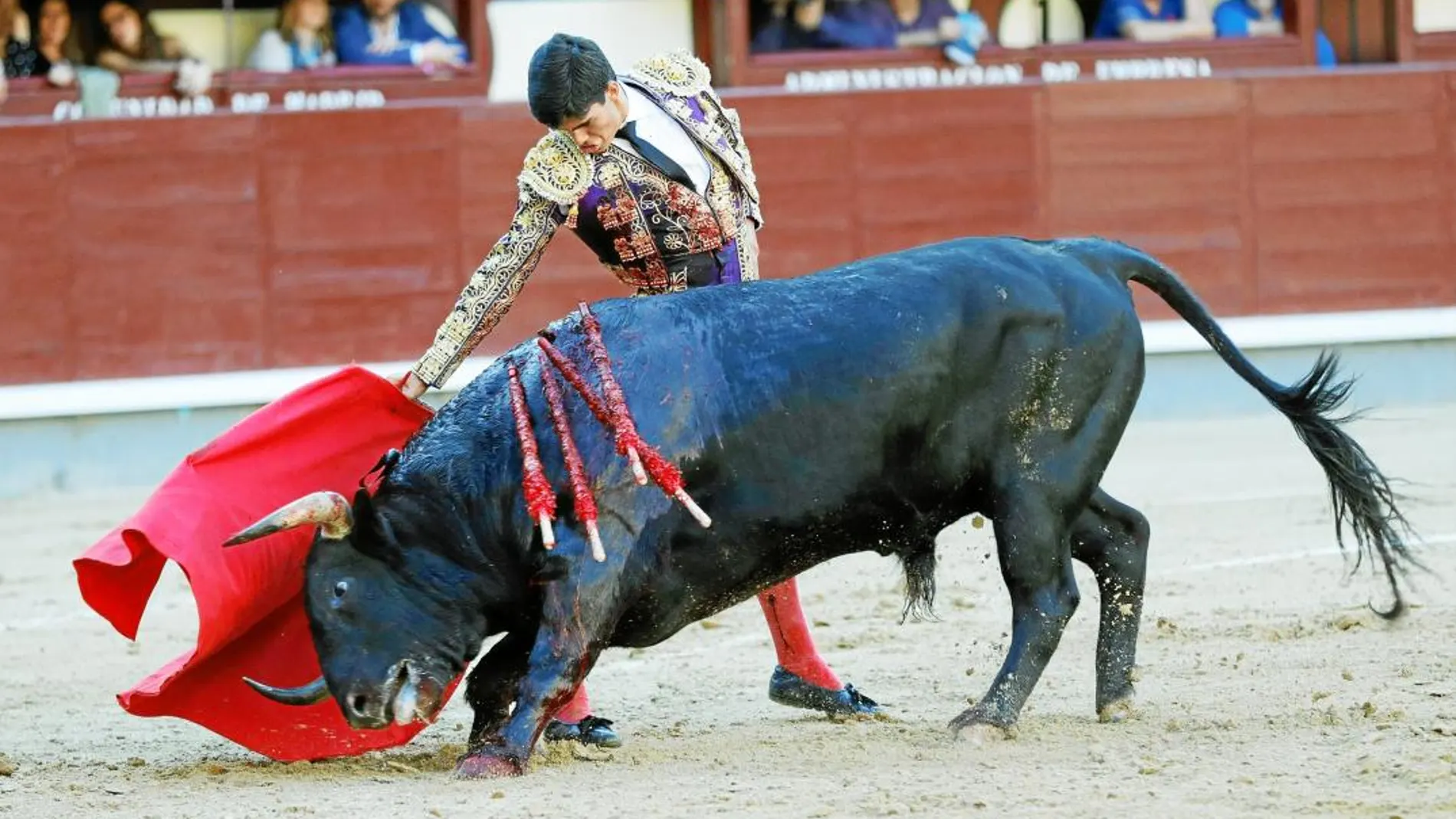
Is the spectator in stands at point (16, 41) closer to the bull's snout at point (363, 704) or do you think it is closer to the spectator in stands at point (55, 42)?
the spectator in stands at point (55, 42)

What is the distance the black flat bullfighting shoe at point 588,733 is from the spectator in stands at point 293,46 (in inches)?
209

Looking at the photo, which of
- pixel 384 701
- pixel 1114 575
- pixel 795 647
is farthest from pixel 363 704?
pixel 1114 575

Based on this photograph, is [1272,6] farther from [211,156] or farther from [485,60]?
[211,156]

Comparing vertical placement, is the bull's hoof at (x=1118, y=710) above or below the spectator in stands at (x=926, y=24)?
below

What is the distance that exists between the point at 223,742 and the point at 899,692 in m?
1.38

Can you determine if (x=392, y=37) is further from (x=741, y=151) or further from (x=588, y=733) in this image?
(x=588, y=733)

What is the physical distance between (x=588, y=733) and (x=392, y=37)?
5.48m

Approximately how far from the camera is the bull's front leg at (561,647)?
375 centimetres

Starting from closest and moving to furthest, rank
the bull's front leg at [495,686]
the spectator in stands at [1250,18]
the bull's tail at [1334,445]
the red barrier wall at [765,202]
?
the bull's front leg at [495,686], the bull's tail at [1334,445], the red barrier wall at [765,202], the spectator in stands at [1250,18]

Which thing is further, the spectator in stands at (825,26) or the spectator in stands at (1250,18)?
the spectator in stands at (1250,18)

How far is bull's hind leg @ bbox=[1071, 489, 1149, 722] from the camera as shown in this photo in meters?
4.19

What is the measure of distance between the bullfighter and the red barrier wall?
4.87 meters

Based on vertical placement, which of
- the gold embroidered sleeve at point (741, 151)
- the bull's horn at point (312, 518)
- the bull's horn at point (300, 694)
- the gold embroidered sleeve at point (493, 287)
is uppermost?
the gold embroidered sleeve at point (741, 151)

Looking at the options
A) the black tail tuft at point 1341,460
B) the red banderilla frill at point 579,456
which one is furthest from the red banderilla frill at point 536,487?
the black tail tuft at point 1341,460
